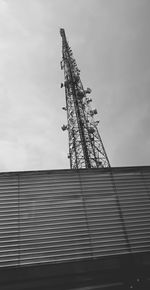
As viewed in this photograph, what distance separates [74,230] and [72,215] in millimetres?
430

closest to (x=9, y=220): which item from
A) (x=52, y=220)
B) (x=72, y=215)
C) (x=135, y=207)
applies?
(x=52, y=220)

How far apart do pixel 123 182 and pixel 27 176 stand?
3.10 m

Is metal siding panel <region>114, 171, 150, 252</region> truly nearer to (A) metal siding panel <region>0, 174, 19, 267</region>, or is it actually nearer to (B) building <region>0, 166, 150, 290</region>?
(B) building <region>0, 166, 150, 290</region>

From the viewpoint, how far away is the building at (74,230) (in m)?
5.88

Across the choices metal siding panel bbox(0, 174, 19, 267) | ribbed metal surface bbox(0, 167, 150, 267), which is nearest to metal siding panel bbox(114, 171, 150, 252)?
ribbed metal surface bbox(0, 167, 150, 267)

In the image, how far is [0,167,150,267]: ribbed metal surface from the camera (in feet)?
20.1

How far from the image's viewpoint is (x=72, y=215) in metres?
6.77

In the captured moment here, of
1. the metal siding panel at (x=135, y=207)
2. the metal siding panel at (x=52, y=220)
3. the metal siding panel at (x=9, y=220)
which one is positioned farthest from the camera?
the metal siding panel at (x=135, y=207)

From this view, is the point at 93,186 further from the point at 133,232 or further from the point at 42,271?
the point at 42,271

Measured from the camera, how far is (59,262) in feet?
19.5

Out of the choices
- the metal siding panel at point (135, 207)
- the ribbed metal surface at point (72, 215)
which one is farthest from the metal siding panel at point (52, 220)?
the metal siding panel at point (135, 207)

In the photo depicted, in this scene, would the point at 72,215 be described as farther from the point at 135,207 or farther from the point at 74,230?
the point at 135,207

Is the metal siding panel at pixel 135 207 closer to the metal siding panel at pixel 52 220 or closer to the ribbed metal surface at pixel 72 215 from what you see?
the ribbed metal surface at pixel 72 215

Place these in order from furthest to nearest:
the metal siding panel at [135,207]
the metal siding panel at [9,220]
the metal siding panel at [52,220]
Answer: the metal siding panel at [135,207], the metal siding panel at [52,220], the metal siding panel at [9,220]
